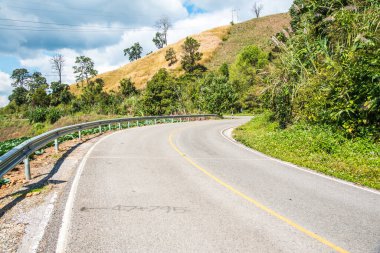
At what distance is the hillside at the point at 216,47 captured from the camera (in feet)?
331

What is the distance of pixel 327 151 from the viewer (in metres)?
12.5

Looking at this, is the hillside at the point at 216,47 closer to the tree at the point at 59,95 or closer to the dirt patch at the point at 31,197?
the tree at the point at 59,95

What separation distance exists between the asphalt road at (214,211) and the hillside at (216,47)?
8702cm

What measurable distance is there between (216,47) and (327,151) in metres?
99.6

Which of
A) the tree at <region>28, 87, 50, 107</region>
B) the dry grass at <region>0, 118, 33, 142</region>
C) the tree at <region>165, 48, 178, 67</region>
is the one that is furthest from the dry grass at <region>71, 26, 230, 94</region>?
the dry grass at <region>0, 118, 33, 142</region>

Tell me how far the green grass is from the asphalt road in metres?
1.00

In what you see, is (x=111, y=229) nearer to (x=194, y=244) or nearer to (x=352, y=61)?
(x=194, y=244)

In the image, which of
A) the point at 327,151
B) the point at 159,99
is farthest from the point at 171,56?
the point at 327,151

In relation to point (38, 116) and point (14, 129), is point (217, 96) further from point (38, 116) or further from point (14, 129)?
point (14, 129)

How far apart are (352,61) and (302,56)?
5204 mm

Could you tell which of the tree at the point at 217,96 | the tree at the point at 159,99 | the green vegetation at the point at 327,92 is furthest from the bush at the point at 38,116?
the green vegetation at the point at 327,92

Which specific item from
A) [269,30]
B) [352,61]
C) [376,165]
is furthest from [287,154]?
[269,30]

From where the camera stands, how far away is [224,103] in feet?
169

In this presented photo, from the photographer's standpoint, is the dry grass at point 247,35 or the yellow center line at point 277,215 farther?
the dry grass at point 247,35
